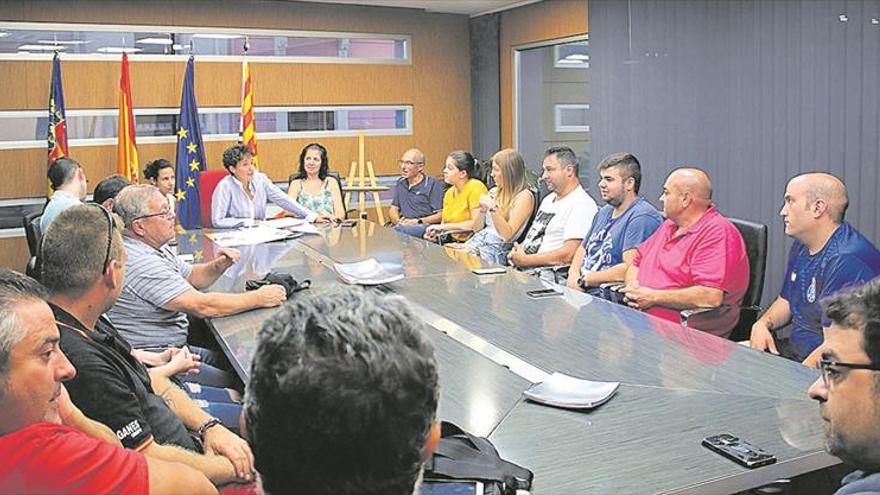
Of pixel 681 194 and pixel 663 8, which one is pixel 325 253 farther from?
pixel 663 8

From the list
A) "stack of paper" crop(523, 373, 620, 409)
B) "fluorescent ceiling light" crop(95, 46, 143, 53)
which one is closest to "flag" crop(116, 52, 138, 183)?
"fluorescent ceiling light" crop(95, 46, 143, 53)

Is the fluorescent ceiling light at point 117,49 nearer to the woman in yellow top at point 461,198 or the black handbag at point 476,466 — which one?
the woman in yellow top at point 461,198

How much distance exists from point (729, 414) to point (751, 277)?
1641 millimetres

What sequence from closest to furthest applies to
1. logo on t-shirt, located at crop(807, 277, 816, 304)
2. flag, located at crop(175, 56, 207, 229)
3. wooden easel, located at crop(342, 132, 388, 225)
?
logo on t-shirt, located at crop(807, 277, 816, 304)
flag, located at crop(175, 56, 207, 229)
wooden easel, located at crop(342, 132, 388, 225)

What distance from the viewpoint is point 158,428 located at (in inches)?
82.9

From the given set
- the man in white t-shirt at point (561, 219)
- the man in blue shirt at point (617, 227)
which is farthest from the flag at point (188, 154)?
the man in blue shirt at point (617, 227)

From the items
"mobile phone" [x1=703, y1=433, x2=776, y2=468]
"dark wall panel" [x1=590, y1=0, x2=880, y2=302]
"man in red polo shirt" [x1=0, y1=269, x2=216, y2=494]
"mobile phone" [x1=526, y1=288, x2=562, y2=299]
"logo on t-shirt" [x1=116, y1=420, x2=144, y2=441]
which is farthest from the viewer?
"dark wall panel" [x1=590, y1=0, x2=880, y2=302]

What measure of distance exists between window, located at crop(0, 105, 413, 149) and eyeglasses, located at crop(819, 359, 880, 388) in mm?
7002

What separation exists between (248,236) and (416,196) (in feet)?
6.56

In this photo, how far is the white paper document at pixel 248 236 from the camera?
201 inches

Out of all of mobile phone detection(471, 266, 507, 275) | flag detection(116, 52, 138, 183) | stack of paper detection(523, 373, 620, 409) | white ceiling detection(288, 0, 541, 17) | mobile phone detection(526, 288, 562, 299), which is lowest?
stack of paper detection(523, 373, 620, 409)

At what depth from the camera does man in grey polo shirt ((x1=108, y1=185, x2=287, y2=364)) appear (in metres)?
3.11

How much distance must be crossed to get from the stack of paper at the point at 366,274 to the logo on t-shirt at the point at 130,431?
1.63 m

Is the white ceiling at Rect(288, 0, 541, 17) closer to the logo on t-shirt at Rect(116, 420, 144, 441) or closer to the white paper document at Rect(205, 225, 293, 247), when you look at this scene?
the white paper document at Rect(205, 225, 293, 247)
